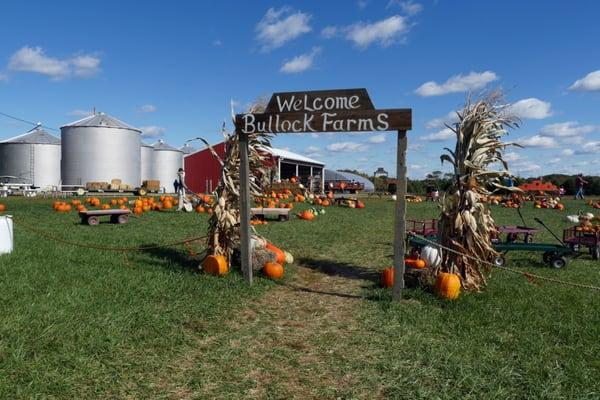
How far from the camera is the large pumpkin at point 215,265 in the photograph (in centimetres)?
830

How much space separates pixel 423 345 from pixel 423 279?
8.13 ft

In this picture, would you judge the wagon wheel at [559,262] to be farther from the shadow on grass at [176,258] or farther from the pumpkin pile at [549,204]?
the pumpkin pile at [549,204]

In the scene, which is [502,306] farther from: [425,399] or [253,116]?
[253,116]

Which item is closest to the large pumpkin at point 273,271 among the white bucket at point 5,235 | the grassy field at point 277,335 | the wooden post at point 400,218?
the grassy field at point 277,335

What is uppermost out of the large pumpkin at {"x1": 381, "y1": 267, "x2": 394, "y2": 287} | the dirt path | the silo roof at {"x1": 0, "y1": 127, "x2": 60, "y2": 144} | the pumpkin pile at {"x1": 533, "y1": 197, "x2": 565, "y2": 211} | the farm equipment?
the silo roof at {"x1": 0, "y1": 127, "x2": 60, "y2": 144}

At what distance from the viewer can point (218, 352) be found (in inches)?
198

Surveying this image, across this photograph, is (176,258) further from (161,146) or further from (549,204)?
(161,146)

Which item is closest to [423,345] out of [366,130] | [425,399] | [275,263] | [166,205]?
[425,399]

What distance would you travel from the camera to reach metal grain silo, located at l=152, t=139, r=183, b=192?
55156 millimetres

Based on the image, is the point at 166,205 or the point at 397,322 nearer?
the point at 397,322

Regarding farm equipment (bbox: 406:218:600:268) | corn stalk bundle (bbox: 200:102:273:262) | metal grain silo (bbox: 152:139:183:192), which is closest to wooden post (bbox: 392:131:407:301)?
farm equipment (bbox: 406:218:600:268)

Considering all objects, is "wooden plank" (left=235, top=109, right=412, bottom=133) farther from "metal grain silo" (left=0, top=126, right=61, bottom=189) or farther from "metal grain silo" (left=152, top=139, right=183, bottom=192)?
"metal grain silo" (left=152, top=139, right=183, bottom=192)

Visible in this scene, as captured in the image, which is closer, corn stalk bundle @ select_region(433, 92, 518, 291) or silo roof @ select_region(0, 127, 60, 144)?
corn stalk bundle @ select_region(433, 92, 518, 291)

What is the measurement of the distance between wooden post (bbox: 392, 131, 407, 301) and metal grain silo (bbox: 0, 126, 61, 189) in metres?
45.5
